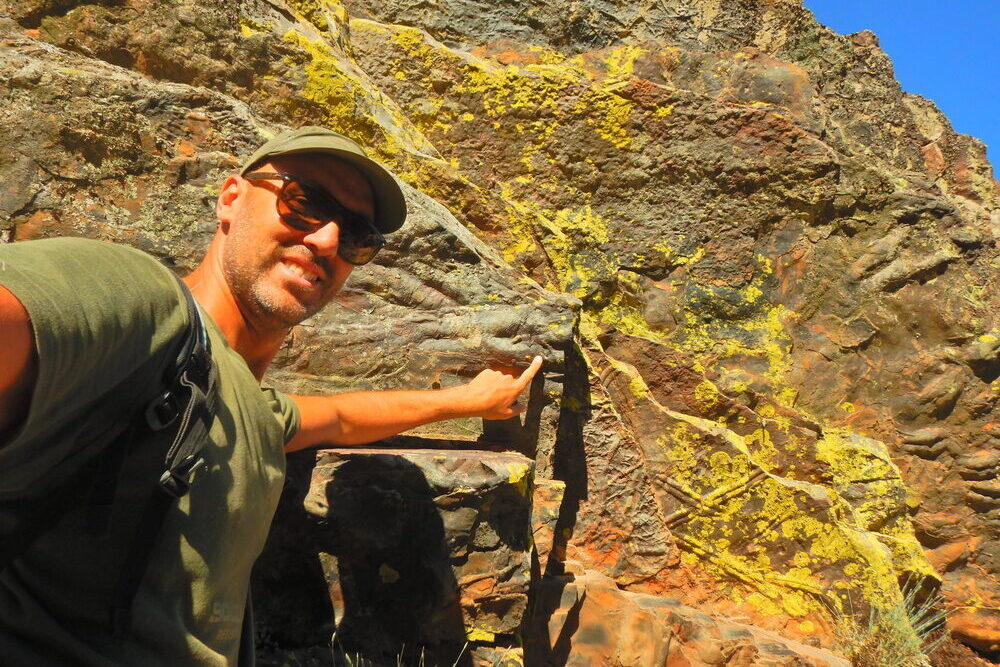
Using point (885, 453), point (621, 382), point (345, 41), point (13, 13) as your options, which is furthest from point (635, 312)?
point (13, 13)

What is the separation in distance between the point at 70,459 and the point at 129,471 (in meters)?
0.09

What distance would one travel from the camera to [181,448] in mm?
1224

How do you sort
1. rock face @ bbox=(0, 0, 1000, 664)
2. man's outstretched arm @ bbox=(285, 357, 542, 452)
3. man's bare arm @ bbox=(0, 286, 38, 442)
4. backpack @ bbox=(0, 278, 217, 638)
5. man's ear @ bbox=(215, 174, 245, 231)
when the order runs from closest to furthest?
1. man's bare arm @ bbox=(0, 286, 38, 442)
2. backpack @ bbox=(0, 278, 217, 638)
3. man's ear @ bbox=(215, 174, 245, 231)
4. man's outstretched arm @ bbox=(285, 357, 542, 452)
5. rock face @ bbox=(0, 0, 1000, 664)

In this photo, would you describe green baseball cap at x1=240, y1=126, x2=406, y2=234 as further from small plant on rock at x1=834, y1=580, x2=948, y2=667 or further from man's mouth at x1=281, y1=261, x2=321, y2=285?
small plant on rock at x1=834, y1=580, x2=948, y2=667

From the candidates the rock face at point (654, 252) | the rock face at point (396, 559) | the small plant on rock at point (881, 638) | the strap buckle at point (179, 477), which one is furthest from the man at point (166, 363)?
the small plant on rock at point (881, 638)

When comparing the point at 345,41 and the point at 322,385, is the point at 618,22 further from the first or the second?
the point at 322,385

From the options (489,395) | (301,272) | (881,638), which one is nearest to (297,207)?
(301,272)

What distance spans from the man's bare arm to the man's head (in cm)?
90

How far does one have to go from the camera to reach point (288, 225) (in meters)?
1.84

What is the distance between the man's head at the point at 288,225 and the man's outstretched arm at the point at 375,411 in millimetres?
383

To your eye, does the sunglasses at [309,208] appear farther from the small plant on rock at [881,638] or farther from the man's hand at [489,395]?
the small plant on rock at [881,638]

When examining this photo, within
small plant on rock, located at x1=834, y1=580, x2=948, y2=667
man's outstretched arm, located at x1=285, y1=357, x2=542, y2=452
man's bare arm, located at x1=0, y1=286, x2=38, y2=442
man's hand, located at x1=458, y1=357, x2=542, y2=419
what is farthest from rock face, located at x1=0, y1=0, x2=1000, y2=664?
man's bare arm, located at x1=0, y1=286, x2=38, y2=442

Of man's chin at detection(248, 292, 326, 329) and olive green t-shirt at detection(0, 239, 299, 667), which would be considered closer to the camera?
olive green t-shirt at detection(0, 239, 299, 667)

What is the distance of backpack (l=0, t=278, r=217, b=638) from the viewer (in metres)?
1.13
